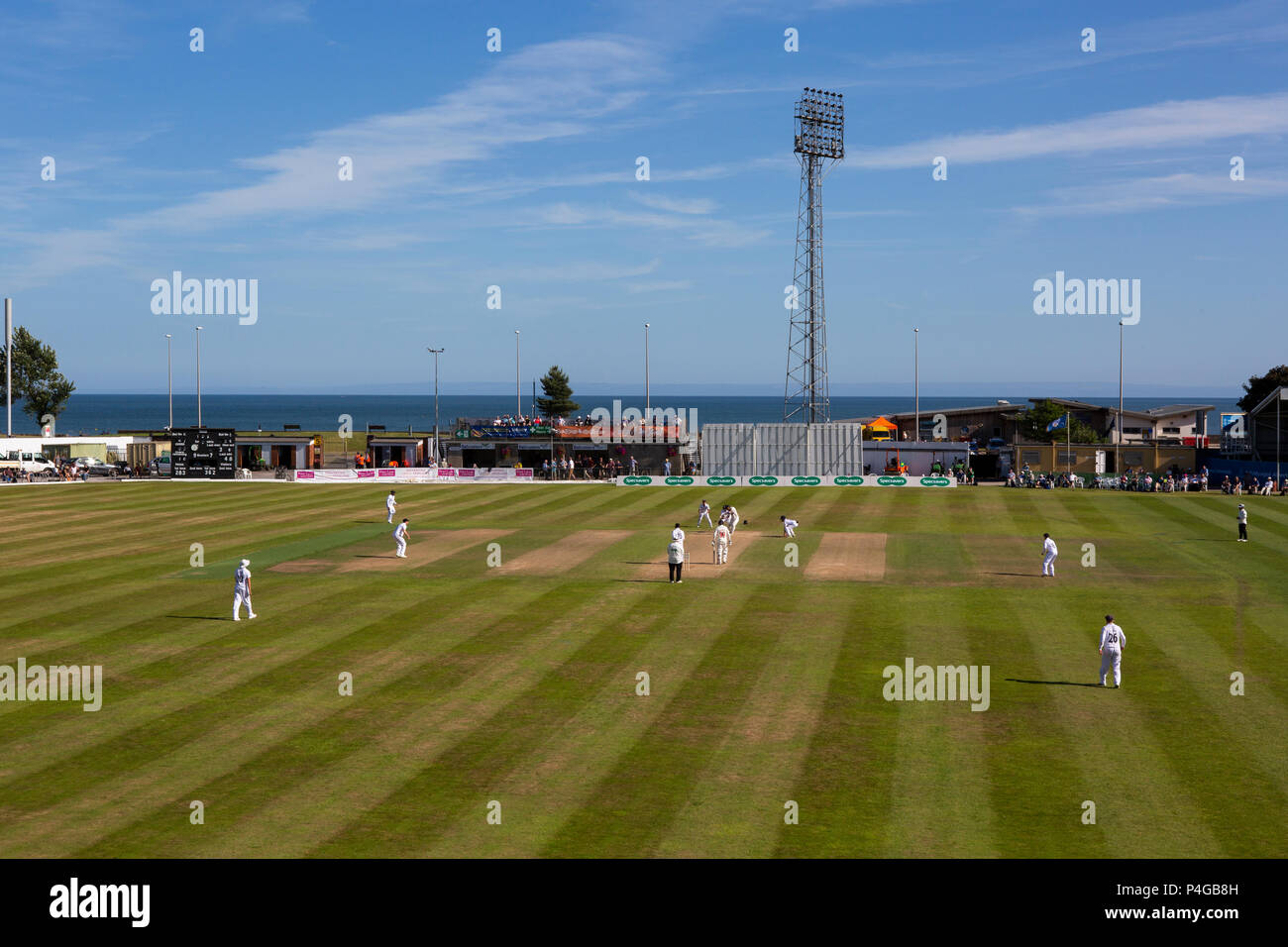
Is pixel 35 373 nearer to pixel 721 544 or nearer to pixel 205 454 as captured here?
pixel 205 454

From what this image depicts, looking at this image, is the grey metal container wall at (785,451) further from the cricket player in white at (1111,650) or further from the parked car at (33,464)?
the cricket player in white at (1111,650)

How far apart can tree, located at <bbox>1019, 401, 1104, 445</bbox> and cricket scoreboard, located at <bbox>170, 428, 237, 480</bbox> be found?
→ 7164 centimetres

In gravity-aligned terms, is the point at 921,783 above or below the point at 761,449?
below

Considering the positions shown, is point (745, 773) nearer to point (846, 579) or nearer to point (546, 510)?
point (846, 579)

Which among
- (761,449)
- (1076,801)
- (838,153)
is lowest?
(1076,801)

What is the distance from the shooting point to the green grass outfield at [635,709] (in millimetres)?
16375

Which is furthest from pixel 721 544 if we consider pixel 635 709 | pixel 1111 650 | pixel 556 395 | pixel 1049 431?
pixel 556 395

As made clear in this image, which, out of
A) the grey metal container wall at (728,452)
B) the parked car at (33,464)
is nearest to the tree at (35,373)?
the parked car at (33,464)

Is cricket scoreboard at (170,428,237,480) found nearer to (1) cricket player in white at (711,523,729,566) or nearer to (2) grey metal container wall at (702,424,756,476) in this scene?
(2) grey metal container wall at (702,424,756,476)

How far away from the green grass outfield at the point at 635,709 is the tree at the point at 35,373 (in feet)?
310

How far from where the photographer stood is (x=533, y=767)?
18984mm

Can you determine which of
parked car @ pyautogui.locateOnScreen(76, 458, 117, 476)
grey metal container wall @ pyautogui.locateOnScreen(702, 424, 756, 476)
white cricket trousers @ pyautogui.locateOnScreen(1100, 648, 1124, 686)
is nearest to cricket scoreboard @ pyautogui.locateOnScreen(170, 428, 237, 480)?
parked car @ pyautogui.locateOnScreen(76, 458, 117, 476)

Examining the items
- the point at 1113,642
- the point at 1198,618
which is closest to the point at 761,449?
the point at 1198,618
